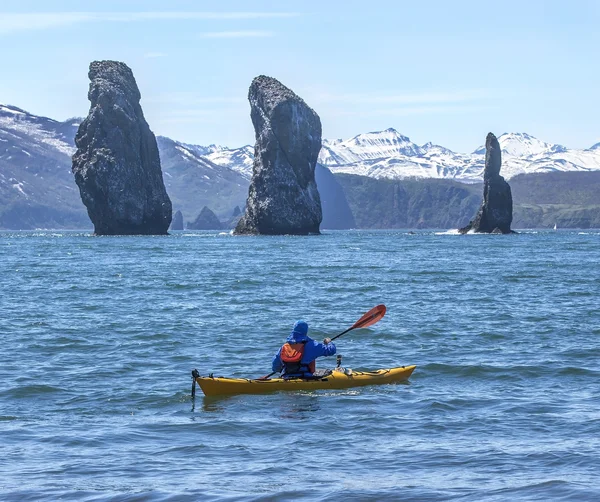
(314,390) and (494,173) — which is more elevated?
(494,173)

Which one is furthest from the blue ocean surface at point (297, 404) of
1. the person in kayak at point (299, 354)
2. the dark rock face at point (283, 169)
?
the dark rock face at point (283, 169)

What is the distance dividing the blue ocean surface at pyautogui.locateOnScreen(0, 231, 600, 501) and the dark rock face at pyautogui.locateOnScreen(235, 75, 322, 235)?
115 metres

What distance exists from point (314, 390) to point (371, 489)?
8075mm

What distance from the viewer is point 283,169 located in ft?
537

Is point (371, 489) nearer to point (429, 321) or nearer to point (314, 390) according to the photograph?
point (314, 390)

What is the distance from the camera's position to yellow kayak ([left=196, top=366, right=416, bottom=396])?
69.3 ft

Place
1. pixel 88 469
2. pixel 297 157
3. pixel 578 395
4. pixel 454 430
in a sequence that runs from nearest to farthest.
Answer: pixel 88 469
pixel 454 430
pixel 578 395
pixel 297 157

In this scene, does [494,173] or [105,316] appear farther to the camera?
[494,173]

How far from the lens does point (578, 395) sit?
2092cm

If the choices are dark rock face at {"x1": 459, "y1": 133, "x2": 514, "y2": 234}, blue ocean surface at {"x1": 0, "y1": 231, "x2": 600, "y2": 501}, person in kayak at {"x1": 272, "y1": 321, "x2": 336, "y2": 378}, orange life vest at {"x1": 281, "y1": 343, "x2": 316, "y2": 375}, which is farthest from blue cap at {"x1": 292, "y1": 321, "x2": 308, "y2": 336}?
dark rock face at {"x1": 459, "y1": 133, "x2": 514, "y2": 234}

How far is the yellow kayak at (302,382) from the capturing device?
21.1 metres

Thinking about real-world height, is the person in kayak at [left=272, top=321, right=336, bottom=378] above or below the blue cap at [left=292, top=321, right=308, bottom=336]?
below

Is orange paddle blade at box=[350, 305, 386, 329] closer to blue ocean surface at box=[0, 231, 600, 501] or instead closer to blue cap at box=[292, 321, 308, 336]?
blue ocean surface at box=[0, 231, 600, 501]

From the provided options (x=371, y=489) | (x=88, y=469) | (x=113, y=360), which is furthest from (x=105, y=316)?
(x=371, y=489)
